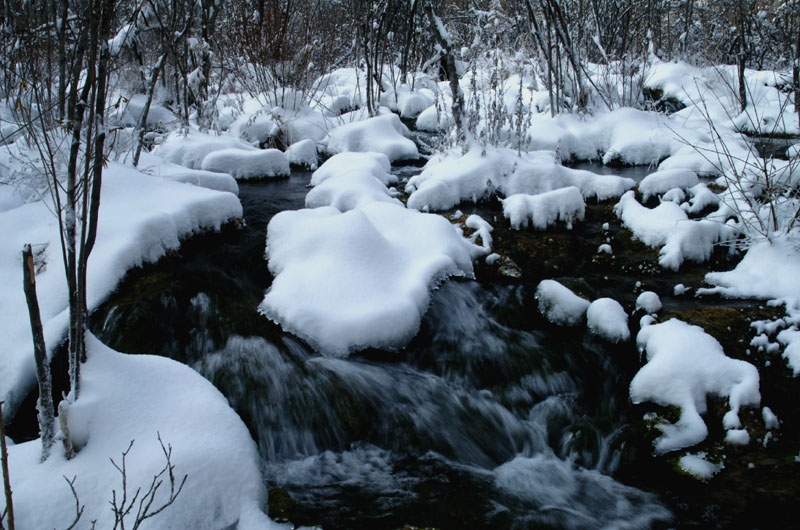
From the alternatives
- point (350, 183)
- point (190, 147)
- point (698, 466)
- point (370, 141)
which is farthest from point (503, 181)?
point (190, 147)

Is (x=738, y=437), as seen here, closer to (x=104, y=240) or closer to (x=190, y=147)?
(x=104, y=240)

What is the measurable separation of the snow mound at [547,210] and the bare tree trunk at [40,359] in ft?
12.6

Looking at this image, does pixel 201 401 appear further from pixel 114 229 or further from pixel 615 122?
pixel 615 122

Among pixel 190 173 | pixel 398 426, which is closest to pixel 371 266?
pixel 398 426

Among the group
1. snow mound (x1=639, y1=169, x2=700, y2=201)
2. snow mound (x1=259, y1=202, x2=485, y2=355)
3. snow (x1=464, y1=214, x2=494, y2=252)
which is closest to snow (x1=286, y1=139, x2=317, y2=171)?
snow mound (x1=259, y1=202, x2=485, y2=355)

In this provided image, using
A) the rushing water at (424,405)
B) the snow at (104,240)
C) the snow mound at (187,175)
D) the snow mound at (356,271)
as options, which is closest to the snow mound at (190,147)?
the snow mound at (187,175)

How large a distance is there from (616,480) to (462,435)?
30.9 inches

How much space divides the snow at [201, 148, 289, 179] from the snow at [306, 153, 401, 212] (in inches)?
28.6

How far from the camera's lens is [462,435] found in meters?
2.72

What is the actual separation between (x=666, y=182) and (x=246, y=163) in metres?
4.72

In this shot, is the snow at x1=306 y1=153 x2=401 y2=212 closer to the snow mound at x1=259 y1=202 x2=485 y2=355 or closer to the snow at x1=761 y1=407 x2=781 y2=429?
the snow mound at x1=259 y1=202 x2=485 y2=355

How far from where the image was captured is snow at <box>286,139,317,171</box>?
23.1 feet

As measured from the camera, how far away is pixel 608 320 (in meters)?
3.27

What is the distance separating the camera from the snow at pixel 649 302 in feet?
10.8
